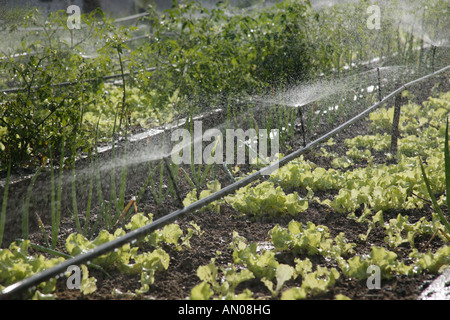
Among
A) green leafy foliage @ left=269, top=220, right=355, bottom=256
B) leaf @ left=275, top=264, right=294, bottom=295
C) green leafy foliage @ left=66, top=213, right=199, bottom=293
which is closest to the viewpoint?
leaf @ left=275, top=264, right=294, bottom=295

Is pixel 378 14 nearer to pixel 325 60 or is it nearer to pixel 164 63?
pixel 325 60

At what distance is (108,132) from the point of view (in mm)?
3613

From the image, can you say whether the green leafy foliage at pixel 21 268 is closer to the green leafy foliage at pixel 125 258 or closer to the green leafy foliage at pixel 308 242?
the green leafy foliage at pixel 125 258

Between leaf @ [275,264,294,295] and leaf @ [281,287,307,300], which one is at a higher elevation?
leaf @ [275,264,294,295]

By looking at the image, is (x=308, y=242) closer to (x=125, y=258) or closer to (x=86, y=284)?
(x=125, y=258)

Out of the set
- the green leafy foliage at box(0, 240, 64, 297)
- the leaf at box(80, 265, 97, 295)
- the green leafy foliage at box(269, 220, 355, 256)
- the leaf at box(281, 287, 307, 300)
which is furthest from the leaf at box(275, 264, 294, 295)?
the green leafy foliage at box(0, 240, 64, 297)

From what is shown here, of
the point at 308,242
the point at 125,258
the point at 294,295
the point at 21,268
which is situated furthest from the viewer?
the point at 308,242

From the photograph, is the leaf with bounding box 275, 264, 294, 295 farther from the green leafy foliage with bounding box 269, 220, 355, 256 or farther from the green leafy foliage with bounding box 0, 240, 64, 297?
the green leafy foliage with bounding box 0, 240, 64, 297

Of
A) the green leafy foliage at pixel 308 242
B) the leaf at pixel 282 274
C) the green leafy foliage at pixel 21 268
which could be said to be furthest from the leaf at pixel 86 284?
the green leafy foliage at pixel 308 242

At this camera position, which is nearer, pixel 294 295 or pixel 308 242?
pixel 294 295

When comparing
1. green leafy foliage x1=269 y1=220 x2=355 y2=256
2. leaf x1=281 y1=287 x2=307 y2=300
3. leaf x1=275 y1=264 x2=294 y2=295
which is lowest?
leaf x1=281 y1=287 x2=307 y2=300

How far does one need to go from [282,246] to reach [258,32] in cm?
301

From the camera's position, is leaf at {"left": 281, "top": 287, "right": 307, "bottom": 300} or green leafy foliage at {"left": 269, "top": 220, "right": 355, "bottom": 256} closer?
leaf at {"left": 281, "top": 287, "right": 307, "bottom": 300}

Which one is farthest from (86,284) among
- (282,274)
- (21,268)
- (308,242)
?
(308,242)
